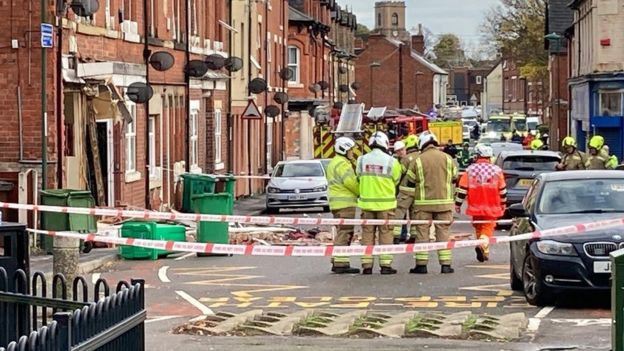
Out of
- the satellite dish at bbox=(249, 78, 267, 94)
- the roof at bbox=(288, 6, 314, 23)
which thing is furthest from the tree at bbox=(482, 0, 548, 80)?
the satellite dish at bbox=(249, 78, 267, 94)

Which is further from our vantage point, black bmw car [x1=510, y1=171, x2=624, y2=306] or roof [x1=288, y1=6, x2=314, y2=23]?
roof [x1=288, y1=6, x2=314, y2=23]

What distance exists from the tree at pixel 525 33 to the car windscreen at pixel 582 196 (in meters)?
65.5

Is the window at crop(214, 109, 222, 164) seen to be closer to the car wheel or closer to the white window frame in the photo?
the car wheel

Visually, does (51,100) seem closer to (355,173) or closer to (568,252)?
(355,173)

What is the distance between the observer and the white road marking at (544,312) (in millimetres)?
13813

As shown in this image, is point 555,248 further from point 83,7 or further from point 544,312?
point 83,7

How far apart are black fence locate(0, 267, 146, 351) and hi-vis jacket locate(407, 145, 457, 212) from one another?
38.0 ft

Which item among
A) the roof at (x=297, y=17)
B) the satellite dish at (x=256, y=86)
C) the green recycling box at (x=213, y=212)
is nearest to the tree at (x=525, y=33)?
the roof at (x=297, y=17)

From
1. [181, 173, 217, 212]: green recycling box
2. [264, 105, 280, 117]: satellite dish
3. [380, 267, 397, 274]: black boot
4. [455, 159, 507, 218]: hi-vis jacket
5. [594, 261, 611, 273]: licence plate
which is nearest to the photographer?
[594, 261, 611, 273]: licence plate

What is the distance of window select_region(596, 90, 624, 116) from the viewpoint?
50.5 meters

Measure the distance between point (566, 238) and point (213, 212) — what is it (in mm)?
9613

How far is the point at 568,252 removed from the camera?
14.0 m

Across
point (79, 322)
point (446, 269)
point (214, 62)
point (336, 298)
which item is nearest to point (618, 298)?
point (79, 322)

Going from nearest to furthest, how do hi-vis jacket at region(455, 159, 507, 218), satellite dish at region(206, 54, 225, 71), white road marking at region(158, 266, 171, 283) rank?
white road marking at region(158, 266, 171, 283), hi-vis jacket at region(455, 159, 507, 218), satellite dish at region(206, 54, 225, 71)
